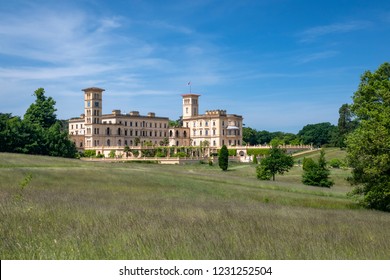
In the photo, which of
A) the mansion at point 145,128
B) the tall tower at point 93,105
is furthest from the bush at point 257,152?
the tall tower at point 93,105

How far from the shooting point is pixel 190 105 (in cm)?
14950

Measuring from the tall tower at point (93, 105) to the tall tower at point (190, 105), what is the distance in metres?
26.1

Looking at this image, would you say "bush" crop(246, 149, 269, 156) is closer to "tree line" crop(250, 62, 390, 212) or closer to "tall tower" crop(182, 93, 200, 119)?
"tall tower" crop(182, 93, 200, 119)

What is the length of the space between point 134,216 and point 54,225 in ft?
7.87

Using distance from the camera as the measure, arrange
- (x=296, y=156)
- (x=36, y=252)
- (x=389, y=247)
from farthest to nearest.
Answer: (x=296, y=156) → (x=389, y=247) → (x=36, y=252)

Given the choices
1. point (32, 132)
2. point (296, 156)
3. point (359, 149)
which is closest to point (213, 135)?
point (296, 156)

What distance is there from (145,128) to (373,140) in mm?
125578

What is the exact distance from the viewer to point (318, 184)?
169 feet

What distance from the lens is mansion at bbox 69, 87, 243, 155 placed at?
136 metres

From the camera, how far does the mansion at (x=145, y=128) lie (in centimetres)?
13625

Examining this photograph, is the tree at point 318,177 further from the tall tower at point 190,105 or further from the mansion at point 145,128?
the tall tower at point 190,105

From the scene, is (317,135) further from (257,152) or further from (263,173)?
(263,173)

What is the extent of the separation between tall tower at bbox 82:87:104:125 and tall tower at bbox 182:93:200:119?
26.1 metres
